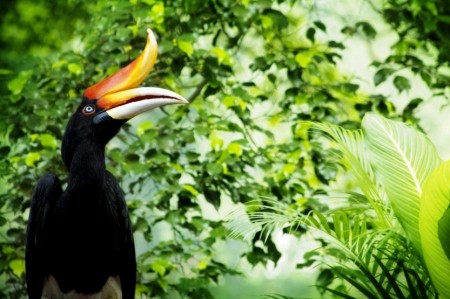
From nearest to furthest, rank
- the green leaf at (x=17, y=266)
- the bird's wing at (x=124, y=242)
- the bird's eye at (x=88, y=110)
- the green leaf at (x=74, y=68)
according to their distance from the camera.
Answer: the bird's eye at (x=88, y=110), the bird's wing at (x=124, y=242), the green leaf at (x=17, y=266), the green leaf at (x=74, y=68)

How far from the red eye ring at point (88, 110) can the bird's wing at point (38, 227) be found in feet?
0.73

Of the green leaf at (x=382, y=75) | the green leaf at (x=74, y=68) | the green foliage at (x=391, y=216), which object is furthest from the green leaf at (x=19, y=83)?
the green leaf at (x=382, y=75)

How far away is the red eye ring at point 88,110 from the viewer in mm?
2334

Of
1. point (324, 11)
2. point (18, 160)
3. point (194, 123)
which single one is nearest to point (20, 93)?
point (18, 160)

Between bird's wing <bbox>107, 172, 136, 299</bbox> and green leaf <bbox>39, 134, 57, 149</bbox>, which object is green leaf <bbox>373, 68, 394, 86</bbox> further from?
bird's wing <bbox>107, 172, 136, 299</bbox>

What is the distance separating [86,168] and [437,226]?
39.8 inches

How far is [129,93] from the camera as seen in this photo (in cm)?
228

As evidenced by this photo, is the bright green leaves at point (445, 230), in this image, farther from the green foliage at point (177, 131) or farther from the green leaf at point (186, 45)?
the green leaf at point (186, 45)

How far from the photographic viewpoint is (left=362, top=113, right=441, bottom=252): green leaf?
246 centimetres

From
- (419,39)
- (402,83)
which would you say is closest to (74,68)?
(402,83)

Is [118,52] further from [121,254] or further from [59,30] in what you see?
[59,30]

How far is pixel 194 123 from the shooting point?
356 cm

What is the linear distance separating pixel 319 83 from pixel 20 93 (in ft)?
4.49

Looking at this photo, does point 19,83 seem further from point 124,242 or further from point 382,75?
point 382,75
